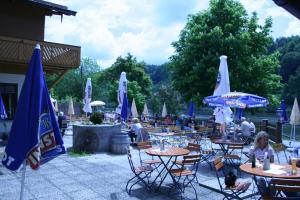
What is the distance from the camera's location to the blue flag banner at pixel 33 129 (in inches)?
169

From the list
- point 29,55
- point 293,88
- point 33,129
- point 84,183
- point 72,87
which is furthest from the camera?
point 72,87

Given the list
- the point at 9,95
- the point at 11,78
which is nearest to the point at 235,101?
the point at 11,78

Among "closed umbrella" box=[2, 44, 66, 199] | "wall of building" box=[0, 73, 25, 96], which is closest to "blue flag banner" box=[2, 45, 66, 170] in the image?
"closed umbrella" box=[2, 44, 66, 199]

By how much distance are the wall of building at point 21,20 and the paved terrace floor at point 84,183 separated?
10.3 meters

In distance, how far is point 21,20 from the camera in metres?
18.2

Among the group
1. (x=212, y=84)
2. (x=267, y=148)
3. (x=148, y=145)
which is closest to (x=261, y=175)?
(x=267, y=148)

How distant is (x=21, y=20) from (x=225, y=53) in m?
14.4

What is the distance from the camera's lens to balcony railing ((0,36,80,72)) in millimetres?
14641

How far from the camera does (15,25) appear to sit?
18000mm

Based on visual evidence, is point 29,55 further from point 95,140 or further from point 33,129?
point 33,129

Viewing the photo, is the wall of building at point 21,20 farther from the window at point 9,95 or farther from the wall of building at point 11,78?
the window at point 9,95

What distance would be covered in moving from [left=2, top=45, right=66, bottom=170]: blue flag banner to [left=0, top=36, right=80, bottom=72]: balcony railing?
1106 cm

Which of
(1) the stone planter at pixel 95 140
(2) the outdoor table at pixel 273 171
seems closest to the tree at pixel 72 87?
(1) the stone planter at pixel 95 140

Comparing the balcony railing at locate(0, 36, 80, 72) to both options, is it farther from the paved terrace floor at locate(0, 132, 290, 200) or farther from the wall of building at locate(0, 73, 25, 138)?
the paved terrace floor at locate(0, 132, 290, 200)
